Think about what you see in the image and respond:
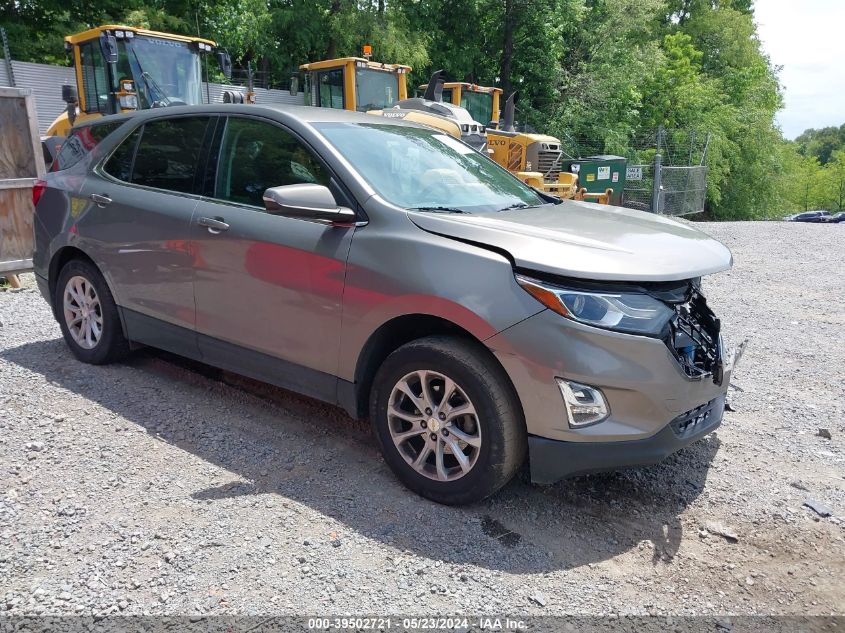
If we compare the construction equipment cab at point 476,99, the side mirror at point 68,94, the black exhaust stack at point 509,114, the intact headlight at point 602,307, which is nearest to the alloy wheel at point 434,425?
the intact headlight at point 602,307

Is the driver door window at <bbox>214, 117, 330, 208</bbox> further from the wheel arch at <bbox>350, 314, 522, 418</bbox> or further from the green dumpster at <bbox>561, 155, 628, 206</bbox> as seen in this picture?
the green dumpster at <bbox>561, 155, 628, 206</bbox>

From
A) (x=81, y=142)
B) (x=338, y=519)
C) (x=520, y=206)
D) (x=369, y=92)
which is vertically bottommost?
(x=338, y=519)

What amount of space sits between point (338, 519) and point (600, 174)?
53.0 feet

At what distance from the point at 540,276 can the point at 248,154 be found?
2078mm

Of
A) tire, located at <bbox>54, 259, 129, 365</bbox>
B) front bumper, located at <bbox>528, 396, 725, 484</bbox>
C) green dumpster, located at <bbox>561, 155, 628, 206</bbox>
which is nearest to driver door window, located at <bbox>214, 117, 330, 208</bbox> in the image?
tire, located at <bbox>54, 259, 129, 365</bbox>

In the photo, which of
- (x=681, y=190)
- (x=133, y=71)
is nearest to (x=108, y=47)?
(x=133, y=71)

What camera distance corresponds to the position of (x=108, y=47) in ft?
36.0

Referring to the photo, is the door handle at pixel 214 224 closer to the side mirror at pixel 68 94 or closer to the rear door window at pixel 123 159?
the rear door window at pixel 123 159

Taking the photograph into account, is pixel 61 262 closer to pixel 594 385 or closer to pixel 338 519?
pixel 338 519

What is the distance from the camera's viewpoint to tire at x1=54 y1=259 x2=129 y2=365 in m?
4.90

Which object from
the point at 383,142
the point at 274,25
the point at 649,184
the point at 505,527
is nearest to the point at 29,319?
the point at 383,142

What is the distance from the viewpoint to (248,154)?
13.7ft

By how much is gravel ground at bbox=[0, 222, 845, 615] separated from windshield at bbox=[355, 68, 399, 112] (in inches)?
408

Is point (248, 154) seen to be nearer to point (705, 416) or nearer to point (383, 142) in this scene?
point (383, 142)
